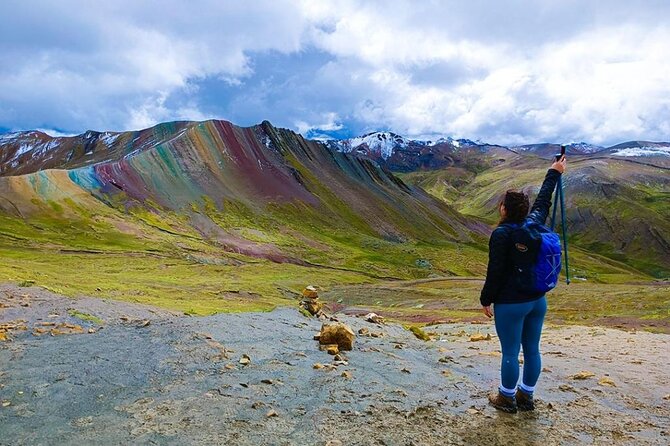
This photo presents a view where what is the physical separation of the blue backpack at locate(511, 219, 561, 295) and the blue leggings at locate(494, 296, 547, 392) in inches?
13.5

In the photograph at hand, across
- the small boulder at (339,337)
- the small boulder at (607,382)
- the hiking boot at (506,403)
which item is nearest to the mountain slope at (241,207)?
the small boulder at (339,337)

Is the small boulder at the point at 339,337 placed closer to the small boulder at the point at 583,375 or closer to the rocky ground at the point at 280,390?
the rocky ground at the point at 280,390

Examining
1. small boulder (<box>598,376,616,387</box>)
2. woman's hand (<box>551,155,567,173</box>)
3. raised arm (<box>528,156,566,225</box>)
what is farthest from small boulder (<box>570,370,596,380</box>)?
woman's hand (<box>551,155,567,173</box>)

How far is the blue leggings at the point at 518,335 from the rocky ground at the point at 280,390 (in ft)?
2.28

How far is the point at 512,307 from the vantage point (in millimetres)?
8375

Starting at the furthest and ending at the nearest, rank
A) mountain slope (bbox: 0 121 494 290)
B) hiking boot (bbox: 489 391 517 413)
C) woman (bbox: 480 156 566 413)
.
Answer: mountain slope (bbox: 0 121 494 290)
hiking boot (bbox: 489 391 517 413)
woman (bbox: 480 156 566 413)

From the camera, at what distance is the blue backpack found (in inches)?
324

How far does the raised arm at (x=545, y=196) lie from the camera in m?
8.87

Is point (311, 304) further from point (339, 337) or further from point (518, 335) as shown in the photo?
point (518, 335)

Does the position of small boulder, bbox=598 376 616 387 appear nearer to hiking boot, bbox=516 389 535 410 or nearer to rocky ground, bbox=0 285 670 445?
rocky ground, bbox=0 285 670 445

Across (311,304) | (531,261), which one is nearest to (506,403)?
(531,261)

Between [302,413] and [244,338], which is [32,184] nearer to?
[244,338]

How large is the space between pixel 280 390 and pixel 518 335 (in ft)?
15.5

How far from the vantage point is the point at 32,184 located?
363 ft
